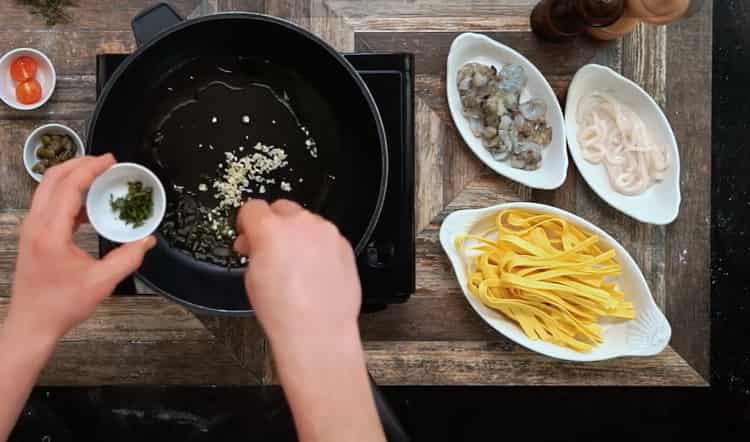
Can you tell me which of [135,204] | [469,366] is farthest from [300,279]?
[469,366]

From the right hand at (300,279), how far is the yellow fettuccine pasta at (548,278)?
569 millimetres

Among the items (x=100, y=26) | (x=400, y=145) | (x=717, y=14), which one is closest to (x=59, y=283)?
(x=400, y=145)

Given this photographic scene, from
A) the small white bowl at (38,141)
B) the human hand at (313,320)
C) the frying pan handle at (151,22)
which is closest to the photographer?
the human hand at (313,320)

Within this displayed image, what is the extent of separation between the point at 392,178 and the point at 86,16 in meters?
0.63

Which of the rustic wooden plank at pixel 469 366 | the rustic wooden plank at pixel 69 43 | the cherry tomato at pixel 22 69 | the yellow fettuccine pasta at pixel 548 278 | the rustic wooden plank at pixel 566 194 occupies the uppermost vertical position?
the rustic wooden plank at pixel 69 43

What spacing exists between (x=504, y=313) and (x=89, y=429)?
0.80 m

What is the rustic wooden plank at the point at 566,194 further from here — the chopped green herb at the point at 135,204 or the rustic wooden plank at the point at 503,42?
the chopped green herb at the point at 135,204

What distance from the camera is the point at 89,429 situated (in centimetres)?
126

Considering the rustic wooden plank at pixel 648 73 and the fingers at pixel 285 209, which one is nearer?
the fingers at pixel 285 209

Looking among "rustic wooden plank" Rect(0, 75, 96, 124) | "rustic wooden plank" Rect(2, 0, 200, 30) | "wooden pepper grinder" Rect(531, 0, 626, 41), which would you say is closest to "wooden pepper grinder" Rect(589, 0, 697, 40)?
"wooden pepper grinder" Rect(531, 0, 626, 41)

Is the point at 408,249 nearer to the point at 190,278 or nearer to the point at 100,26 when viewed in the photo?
the point at 190,278

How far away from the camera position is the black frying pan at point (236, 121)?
3.41 ft

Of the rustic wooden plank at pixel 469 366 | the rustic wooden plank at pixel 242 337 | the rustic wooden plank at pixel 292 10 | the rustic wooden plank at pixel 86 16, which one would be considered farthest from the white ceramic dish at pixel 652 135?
the rustic wooden plank at pixel 86 16

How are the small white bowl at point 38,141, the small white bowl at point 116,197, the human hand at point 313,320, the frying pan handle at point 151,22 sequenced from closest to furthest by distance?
the human hand at point 313,320 < the small white bowl at point 116,197 < the frying pan handle at point 151,22 < the small white bowl at point 38,141
